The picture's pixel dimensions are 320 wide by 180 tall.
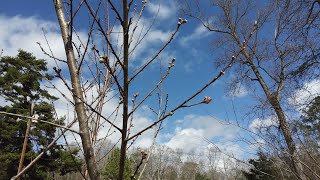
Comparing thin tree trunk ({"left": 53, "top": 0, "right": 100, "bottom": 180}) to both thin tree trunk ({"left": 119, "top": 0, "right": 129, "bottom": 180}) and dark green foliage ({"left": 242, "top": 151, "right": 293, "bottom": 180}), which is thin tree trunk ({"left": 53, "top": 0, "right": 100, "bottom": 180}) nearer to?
thin tree trunk ({"left": 119, "top": 0, "right": 129, "bottom": 180})

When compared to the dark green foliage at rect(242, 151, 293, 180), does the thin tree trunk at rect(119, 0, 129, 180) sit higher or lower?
lower

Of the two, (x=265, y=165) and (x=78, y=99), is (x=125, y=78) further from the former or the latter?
(x=265, y=165)

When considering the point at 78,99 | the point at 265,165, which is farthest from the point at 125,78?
the point at 265,165

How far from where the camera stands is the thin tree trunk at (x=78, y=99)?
4.13ft

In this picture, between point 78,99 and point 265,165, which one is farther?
point 265,165

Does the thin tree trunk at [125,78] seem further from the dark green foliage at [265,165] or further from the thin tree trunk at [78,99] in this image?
the dark green foliage at [265,165]

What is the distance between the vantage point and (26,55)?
64.2ft

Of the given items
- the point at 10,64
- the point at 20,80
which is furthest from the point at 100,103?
the point at 10,64

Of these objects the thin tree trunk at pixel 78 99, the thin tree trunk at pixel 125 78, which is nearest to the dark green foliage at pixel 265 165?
the thin tree trunk at pixel 78 99

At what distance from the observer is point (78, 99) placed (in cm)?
140

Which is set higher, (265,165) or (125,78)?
(265,165)

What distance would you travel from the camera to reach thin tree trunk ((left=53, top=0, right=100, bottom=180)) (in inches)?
49.5

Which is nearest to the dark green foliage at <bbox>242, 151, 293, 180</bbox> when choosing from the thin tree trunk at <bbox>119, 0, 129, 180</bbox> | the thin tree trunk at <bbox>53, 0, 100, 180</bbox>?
the thin tree trunk at <bbox>53, 0, 100, 180</bbox>

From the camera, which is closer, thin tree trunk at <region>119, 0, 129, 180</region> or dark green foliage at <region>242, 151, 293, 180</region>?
thin tree trunk at <region>119, 0, 129, 180</region>
